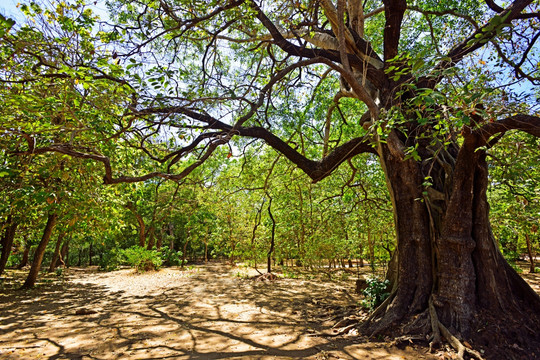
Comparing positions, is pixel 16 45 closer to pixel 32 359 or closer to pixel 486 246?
pixel 32 359

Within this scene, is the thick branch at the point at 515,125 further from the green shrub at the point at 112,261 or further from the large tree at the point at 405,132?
the green shrub at the point at 112,261

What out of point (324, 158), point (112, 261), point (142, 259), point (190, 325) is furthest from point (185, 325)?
point (112, 261)

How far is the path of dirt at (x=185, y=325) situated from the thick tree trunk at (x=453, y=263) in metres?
0.67

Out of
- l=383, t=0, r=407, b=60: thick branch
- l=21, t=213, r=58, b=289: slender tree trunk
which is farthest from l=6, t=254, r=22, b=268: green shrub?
l=383, t=0, r=407, b=60: thick branch

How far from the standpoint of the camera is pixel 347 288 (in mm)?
8555

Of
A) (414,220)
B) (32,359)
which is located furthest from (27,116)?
(414,220)

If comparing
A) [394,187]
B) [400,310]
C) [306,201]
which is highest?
[306,201]

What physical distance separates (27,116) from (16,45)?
1.54m

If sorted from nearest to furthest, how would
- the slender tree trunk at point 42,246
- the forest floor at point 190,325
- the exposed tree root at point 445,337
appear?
the exposed tree root at point 445,337
the forest floor at point 190,325
the slender tree trunk at point 42,246

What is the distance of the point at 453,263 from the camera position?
12.8 ft

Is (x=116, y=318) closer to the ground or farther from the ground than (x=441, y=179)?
closer to the ground

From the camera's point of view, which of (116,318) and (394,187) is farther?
(116,318)

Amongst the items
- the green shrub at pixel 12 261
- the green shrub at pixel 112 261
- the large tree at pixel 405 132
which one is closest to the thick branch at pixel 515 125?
the large tree at pixel 405 132

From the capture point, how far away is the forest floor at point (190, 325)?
3686mm
